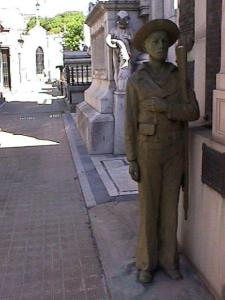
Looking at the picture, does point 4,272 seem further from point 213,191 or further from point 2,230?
point 213,191

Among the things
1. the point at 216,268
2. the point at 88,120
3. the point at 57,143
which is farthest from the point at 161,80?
the point at 57,143

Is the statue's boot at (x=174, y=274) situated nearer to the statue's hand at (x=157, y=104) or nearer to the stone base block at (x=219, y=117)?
the stone base block at (x=219, y=117)

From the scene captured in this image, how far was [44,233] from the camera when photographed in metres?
5.21

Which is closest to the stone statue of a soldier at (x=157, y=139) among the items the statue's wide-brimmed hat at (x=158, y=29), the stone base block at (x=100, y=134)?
the statue's wide-brimmed hat at (x=158, y=29)

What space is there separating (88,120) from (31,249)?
15.7 feet

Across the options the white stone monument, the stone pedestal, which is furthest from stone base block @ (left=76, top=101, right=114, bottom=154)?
the stone pedestal

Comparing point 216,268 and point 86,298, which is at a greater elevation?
point 216,268

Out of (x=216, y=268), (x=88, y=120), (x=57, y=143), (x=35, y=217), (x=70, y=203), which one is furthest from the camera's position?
(x=57, y=143)

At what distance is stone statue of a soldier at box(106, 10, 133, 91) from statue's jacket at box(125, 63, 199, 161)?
487 centimetres

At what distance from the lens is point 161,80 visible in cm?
358

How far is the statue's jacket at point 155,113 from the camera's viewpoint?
3.52 meters

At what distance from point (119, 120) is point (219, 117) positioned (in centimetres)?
525

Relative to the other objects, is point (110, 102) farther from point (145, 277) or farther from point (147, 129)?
point (145, 277)

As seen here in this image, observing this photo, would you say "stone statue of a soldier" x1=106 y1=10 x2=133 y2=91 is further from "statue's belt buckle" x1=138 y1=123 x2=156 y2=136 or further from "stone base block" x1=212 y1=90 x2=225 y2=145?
"stone base block" x1=212 y1=90 x2=225 y2=145
